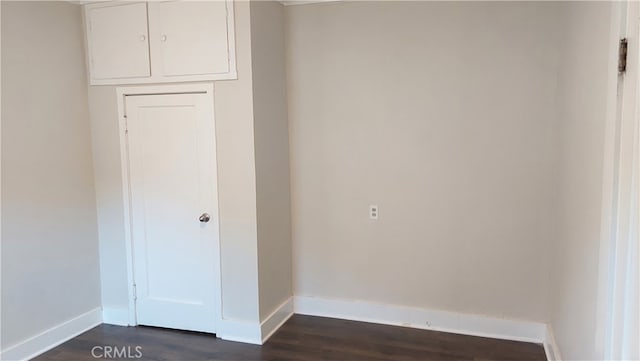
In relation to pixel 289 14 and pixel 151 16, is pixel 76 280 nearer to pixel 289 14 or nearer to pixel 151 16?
pixel 151 16

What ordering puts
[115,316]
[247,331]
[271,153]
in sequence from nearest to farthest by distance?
[247,331]
[271,153]
[115,316]

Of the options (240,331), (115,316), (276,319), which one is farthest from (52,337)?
(276,319)

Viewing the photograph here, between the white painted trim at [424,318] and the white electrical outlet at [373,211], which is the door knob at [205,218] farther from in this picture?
the white electrical outlet at [373,211]

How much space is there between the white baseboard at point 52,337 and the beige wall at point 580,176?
348 cm

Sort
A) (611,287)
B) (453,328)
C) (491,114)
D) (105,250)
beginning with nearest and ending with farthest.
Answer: (611,287) → (491,114) → (453,328) → (105,250)

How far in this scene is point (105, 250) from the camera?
392 centimetres

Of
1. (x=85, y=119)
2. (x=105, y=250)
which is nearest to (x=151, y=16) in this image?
(x=85, y=119)

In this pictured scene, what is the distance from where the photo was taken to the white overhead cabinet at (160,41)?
3385 millimetres

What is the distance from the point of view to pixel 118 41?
12.0ft

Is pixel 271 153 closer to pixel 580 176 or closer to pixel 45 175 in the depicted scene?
pixel 45 175

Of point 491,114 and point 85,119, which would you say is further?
point 85,119

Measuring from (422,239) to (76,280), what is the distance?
2.76 m

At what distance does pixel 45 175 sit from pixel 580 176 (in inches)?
138

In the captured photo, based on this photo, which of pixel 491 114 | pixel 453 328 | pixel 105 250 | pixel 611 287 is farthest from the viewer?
pixel 105 250
